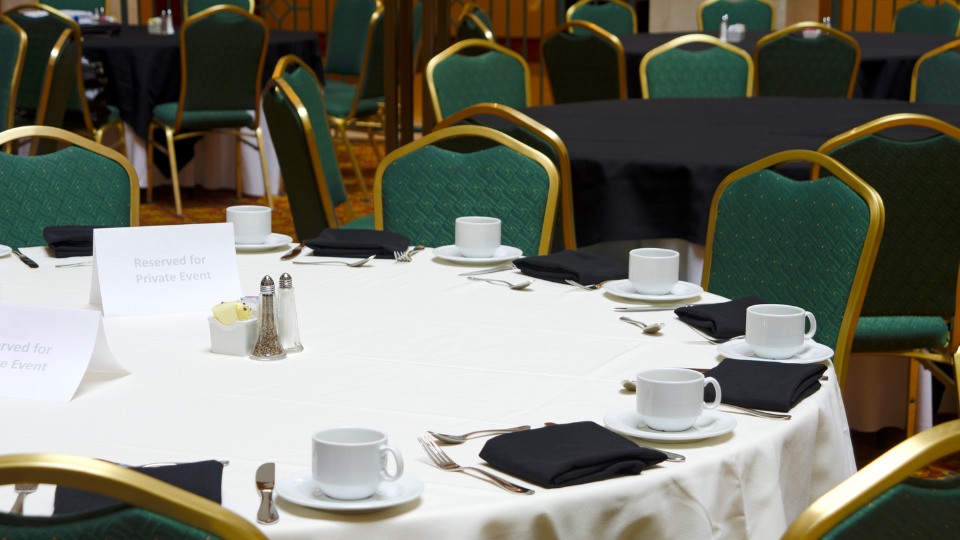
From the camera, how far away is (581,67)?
5.38m

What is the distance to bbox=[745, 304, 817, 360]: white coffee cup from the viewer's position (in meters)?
1.42

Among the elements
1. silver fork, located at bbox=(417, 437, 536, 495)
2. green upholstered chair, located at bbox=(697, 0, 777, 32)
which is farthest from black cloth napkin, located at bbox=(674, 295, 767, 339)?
green upholstered chair, located at bbox=(697, 0, 777, 32)

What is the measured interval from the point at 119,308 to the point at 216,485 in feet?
2.40

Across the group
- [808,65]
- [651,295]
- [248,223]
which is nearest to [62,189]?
[248,223]

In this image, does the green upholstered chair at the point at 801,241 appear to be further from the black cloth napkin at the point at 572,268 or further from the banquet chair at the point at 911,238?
the black cloth napkin at the point at 572,268

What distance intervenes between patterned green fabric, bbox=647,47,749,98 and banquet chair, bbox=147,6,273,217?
1.94 meters

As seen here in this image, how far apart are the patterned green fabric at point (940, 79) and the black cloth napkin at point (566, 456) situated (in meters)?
3.73

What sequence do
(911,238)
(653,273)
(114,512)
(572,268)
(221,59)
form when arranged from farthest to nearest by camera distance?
1. (221,59)
2. (911,238)
3. (572,268)
4. (653,273)
5. (114,512)

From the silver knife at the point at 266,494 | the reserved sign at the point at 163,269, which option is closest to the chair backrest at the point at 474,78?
the reserved sign at the point at 163,269

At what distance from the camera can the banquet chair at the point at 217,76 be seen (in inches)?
197

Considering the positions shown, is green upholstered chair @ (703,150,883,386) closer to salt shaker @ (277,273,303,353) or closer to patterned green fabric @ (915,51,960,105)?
salt shaker @ (277,273,303,353)

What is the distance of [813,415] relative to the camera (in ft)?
4.09

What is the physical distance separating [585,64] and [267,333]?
Result: 4.20 m

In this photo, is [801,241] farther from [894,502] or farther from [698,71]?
[698,71]
